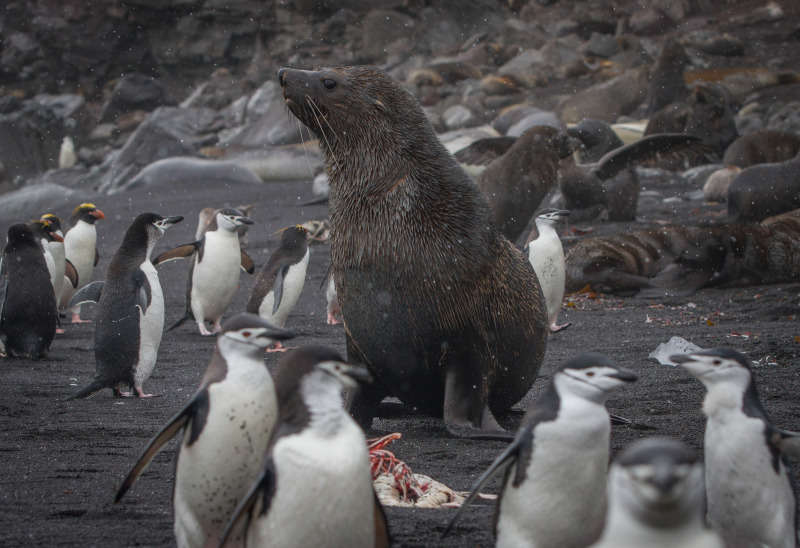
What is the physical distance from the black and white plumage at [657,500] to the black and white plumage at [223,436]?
0.88 m

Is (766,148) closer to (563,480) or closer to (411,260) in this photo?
(411,260)

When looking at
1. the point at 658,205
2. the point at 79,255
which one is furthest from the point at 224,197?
the point at 658,205

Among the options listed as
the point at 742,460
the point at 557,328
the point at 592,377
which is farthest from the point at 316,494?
the point at 557,328

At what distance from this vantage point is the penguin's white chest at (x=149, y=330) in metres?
4.62

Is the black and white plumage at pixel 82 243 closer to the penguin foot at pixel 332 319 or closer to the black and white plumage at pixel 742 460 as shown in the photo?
the penguin foot at pixel 332 319

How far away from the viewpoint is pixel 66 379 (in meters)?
5.00

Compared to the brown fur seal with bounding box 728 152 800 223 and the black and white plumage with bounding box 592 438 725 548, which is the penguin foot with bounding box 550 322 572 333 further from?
the black and white plumage with bounding box 592 438 725 548

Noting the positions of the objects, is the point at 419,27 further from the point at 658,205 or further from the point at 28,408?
the point at 28,408

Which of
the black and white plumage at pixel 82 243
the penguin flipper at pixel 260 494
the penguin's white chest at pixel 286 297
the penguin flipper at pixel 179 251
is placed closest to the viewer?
the penguin flipper at pixel 260 494

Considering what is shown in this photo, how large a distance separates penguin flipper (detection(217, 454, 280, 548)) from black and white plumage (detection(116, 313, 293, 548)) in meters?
0.24

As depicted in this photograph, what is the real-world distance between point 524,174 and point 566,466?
21.9 feet

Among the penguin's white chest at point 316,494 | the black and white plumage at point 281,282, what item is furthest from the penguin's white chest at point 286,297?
the penguin's white chest at point 316,494

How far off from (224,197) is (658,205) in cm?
706

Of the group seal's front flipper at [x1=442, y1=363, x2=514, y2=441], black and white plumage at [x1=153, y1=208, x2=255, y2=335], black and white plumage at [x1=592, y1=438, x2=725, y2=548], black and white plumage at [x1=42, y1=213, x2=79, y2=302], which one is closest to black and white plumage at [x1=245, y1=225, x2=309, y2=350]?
black and white plumage at [x1=153, y1=208, x2=255, y2=335]
